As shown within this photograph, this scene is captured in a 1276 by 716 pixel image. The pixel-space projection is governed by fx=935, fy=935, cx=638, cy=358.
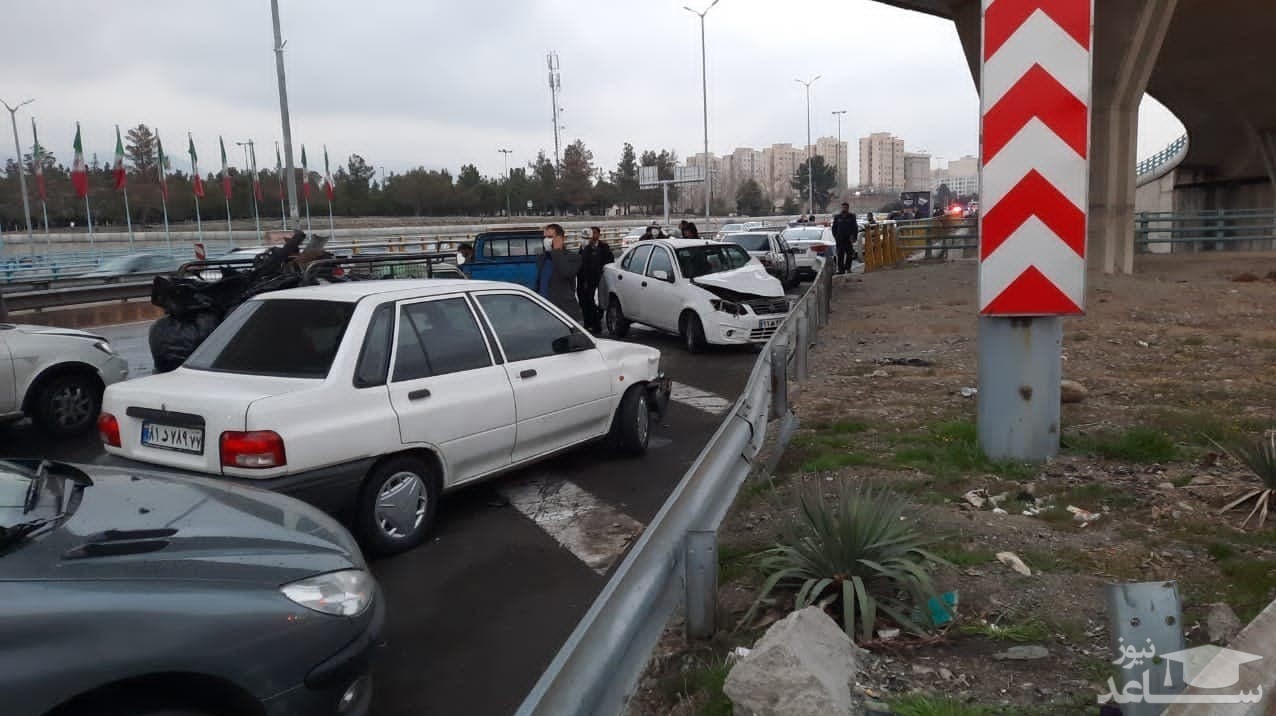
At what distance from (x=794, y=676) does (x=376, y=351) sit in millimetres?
3624

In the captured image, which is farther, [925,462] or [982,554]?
[925,462]

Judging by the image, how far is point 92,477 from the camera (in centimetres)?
362

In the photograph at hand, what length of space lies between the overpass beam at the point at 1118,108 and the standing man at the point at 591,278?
1023cm

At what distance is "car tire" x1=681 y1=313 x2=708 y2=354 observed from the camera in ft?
41.9

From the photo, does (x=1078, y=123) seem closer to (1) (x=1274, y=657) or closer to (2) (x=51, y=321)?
(1) (x=1274, y=657)

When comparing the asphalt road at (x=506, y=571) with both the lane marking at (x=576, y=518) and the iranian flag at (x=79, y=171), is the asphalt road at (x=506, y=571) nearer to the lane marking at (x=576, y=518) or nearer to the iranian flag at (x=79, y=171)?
the lane marking at (x=576, y=518)

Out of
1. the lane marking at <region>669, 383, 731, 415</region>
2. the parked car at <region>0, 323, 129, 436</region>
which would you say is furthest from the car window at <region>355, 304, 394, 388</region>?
the parked car at <region>0, 323, 129, 436</region>

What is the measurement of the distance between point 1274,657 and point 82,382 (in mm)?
9633

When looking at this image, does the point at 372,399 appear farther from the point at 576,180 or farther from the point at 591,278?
the point at 576,180

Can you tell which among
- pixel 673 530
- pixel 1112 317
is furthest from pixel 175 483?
pixel 1112 317

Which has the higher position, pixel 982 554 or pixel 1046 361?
pixel 1046 361

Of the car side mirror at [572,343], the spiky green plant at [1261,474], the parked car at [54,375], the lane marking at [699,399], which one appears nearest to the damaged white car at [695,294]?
the lane marking at [699,399]

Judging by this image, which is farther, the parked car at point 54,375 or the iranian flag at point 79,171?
the iranian flag at point 79,171

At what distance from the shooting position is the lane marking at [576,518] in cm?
538
